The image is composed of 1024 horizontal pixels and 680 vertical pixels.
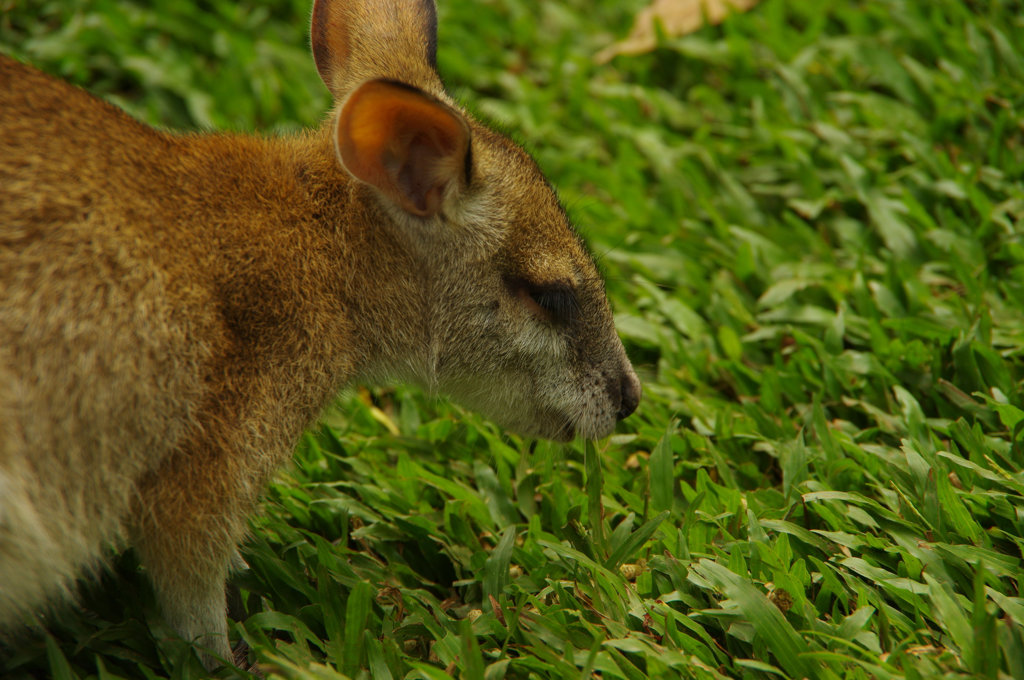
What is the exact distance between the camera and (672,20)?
22.2 ft

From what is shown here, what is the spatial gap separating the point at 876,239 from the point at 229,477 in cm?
363

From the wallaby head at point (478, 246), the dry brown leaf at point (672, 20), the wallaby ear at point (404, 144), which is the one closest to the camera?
the wallaby ear at point (404, 144)

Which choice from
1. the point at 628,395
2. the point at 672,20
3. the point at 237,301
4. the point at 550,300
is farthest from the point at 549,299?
the point at 672,20

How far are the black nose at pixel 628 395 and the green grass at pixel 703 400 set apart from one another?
0.20 meters

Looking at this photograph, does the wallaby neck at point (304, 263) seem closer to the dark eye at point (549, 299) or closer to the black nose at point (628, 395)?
the dark eye at point (549, 299)

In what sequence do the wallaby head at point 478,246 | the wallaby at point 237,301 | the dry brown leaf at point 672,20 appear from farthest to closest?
the dry brown leaf at point 672,20, the wallaby head at point 478,246, the wallaby at point 237,301

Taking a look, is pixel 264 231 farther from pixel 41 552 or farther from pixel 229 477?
Result: pixel 41 552

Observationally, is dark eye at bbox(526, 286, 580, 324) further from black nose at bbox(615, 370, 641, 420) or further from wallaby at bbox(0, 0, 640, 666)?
black nose at bbox(615, 370, 641, 420)

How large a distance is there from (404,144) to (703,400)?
192 centimetres

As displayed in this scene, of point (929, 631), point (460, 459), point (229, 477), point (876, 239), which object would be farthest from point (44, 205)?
point (876, 239)

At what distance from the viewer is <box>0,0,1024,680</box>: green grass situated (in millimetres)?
3150

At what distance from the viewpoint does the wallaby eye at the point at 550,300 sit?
363 centimetres

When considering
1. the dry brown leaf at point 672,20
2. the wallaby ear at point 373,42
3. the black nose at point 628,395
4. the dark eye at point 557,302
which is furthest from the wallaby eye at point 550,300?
the dry brown leaf at point 672,20

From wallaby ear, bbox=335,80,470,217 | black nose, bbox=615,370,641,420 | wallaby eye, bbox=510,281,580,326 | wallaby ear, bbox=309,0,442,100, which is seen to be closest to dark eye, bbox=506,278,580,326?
wallaby eye, bbox=510,281,580,326
